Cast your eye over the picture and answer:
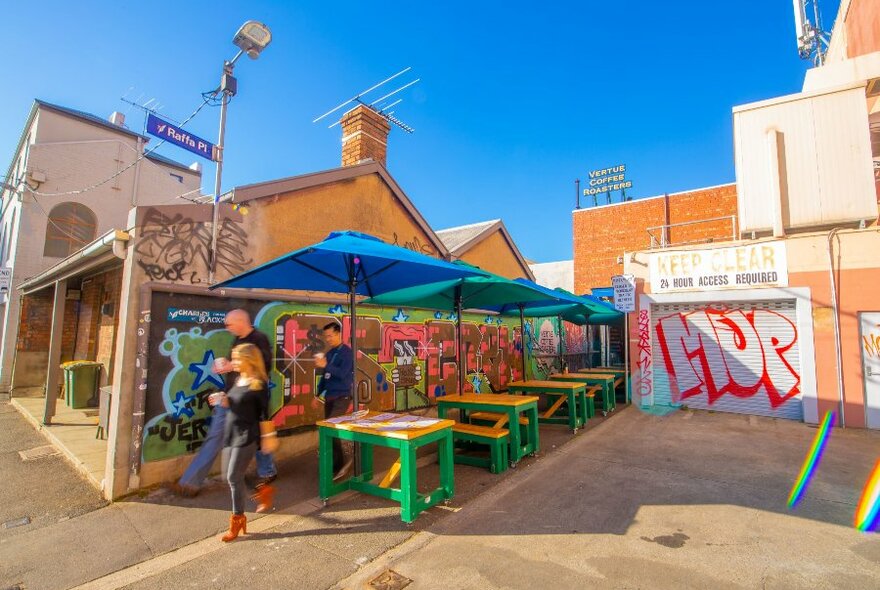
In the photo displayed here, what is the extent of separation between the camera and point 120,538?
3881 millimetres

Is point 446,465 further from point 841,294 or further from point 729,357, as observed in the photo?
point 841,294

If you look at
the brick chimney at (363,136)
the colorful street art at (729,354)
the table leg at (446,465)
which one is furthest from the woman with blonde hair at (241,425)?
the colorful street art at (729,354)

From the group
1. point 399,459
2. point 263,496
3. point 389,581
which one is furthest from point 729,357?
point 263,496

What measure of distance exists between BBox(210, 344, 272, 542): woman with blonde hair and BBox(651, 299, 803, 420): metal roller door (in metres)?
10.2

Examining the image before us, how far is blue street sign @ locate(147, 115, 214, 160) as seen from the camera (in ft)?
17.7

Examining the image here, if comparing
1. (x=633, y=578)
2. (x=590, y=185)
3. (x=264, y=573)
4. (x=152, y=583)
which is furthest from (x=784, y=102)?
(x=590, y=185)

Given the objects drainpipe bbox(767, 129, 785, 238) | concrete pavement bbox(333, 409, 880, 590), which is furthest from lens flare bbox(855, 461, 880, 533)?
drainpipe bbox(767, 129, 785, 238)

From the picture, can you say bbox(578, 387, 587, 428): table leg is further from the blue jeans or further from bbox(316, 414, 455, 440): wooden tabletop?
the blue jeans

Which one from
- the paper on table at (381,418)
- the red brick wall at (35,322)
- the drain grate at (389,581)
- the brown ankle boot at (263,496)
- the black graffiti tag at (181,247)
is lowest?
the drain grate at (389,581)

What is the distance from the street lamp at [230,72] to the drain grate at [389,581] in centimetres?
434

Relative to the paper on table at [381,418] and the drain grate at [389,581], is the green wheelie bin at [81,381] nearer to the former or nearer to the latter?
the paper on table at [381,418]

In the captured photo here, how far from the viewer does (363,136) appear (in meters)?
9.52

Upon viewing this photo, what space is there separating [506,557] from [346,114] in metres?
9.39

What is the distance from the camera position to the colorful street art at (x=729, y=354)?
957cm
